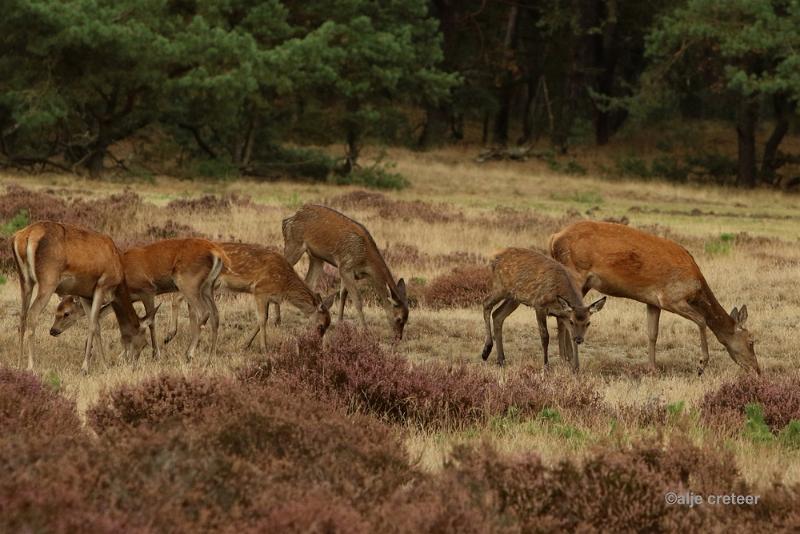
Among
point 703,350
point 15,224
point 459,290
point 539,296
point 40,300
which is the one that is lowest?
point 459,290

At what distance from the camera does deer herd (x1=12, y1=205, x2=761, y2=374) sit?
442 inches

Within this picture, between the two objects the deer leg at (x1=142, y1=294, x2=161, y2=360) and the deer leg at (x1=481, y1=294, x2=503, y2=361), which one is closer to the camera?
the deer leg at (x1=142, y1=294, x2=161, y2=360)

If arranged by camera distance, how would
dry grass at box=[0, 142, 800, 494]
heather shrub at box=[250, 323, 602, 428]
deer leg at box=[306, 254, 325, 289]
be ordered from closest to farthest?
dry grass at box=[0, 142, 800, 494], heather shrub at box=[250, 323, 602, 428], deer leg at box=[306, 254, 325, 289]

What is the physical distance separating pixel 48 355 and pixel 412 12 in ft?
98.4

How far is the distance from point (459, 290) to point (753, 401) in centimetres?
708

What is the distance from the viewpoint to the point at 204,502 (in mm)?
5414

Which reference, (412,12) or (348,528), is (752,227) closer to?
(412,12)

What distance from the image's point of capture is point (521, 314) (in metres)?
15.9

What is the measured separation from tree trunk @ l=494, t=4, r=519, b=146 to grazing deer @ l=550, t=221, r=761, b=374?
35.4 metres

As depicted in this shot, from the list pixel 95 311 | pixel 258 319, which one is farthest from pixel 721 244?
pixel 95 311

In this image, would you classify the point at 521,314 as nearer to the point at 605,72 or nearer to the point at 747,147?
the point at 747,147

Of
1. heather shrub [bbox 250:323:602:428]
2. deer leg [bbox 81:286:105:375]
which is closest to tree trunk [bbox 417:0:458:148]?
deer leg [bbox 81:286:105:375]

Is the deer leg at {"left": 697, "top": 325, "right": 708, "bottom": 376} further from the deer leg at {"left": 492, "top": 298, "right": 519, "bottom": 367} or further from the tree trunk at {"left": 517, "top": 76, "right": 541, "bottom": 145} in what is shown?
the tree trunk at {"left": 517, "top": 76, "right": 541, "bottom": 145}

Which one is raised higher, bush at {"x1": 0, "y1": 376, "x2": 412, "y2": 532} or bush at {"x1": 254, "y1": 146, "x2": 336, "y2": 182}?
bush at {"x1": 0, "y1": 376, "x2": 412, "y2": 532}
